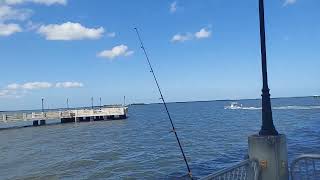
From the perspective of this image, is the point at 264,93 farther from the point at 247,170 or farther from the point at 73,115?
the point at 73,115

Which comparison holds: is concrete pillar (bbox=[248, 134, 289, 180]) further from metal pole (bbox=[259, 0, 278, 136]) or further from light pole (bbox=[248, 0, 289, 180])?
metal pole (bbox=[259, 0, 278, 136])

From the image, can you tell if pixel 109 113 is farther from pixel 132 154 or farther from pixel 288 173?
pixel 288 173

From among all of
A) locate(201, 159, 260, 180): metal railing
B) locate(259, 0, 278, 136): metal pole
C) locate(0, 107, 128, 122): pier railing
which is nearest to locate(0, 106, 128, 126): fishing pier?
locate(0, 107, 128, 122): pier railing

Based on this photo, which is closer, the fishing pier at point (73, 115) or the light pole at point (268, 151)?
the light pole at point (268, 151)

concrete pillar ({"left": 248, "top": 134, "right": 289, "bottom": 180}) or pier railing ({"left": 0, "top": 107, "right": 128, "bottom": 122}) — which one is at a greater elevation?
pier railing ({"left": 0, "top": 107, "right": 128, "bottom": 122})

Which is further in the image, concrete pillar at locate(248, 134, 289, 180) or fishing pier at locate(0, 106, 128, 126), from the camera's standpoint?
fishing pier at locate(0, 106, 128, 126)

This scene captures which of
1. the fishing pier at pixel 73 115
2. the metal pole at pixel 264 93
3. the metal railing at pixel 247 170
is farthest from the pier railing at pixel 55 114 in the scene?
the metal railing at pixel 247 170

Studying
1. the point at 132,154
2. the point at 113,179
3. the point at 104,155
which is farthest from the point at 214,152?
the point at 113,179

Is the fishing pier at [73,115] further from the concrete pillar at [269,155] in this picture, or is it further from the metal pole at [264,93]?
the concrete pillar at [269,155]

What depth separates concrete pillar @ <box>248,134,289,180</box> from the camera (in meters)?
7.34

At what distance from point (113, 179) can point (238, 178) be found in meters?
18.1

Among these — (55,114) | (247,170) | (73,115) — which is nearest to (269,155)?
(247,170)

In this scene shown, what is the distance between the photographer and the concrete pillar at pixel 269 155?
289 inches

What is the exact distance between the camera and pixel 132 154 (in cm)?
3747
